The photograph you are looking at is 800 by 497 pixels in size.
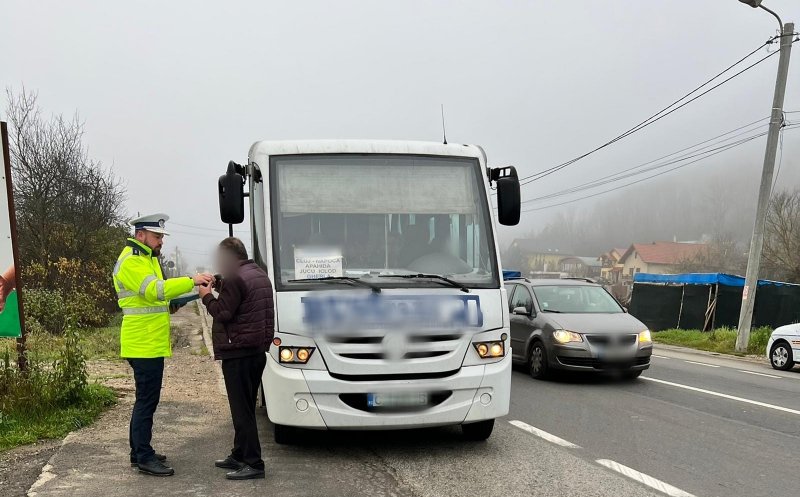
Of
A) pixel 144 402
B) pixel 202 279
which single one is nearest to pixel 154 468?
pixel 144 402

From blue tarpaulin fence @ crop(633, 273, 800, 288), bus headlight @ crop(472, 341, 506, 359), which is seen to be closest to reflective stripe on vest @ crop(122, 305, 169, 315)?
bus headlight @ crop(472, 341, 506, 359)

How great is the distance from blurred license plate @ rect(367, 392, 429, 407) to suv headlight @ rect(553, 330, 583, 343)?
4.89 m

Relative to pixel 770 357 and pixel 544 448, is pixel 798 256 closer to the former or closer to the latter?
pixel 770 357

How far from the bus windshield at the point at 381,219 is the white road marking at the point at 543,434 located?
1.75 m

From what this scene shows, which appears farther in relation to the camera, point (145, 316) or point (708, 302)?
point (708, 302)

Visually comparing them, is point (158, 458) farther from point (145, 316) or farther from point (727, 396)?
point (727, 396)

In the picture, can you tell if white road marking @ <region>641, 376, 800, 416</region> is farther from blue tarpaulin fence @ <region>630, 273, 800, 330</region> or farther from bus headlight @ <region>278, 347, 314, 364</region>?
blue tarpaulin fence @ <region>630, 273, 800, 330</region>

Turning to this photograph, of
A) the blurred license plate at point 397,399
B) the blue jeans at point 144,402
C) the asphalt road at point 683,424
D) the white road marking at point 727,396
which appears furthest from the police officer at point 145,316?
the white road marking at point 727,396

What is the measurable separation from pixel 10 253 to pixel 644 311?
23220mm

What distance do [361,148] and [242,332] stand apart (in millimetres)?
2133

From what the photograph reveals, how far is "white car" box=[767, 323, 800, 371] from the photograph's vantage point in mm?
13180

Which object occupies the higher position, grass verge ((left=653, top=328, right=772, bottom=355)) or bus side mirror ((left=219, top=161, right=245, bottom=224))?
bus side mirror ((left=219, top=161, right=245, bottom=224))

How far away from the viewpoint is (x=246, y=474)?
4824 mm

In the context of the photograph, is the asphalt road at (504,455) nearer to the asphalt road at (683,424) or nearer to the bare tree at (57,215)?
the asphalt road at (683,424)
